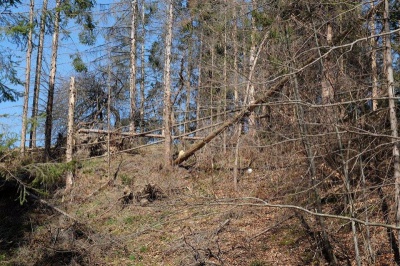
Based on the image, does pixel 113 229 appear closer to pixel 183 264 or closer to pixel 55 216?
pixel 55 216

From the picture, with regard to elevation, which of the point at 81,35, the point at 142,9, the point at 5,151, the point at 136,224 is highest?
the point at 142,9

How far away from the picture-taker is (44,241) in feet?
38.7

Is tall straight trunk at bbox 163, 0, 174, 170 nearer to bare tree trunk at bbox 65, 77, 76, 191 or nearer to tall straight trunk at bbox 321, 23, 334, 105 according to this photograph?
bare tree trunk at bbox 65, 77, 76, 191

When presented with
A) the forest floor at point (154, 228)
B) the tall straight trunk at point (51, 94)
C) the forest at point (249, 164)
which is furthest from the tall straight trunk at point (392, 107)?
the tall straight trunk at point (51, 94)

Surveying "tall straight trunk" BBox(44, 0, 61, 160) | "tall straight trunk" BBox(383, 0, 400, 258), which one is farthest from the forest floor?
"tall straight trunk" BBox(44, 0, 61, 160)

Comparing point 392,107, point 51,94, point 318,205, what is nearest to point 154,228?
point 318,205

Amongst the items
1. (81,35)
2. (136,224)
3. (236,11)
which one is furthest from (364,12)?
(81,35)

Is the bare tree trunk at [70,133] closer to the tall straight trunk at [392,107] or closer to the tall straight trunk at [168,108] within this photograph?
the tall straight trunk at [168,108]

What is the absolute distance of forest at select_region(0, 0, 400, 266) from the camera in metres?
6.95

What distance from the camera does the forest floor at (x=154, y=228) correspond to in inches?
408

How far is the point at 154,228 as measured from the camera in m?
10.6

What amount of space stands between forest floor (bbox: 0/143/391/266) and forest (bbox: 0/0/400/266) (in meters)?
0.05

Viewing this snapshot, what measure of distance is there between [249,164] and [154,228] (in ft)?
20.4

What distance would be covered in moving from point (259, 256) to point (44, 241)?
5.84 m
